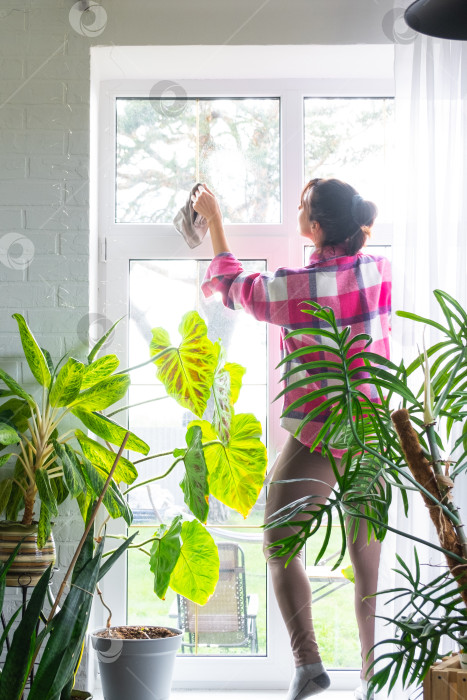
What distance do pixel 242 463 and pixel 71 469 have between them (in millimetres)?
479

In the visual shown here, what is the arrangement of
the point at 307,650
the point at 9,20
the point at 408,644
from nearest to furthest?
the point at 408,644 → the point at 307,650 → the point at 9,20

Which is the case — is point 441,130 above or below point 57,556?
above

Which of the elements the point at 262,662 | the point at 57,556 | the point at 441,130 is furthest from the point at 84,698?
the point at 441,130

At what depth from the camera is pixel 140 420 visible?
7.86 feet

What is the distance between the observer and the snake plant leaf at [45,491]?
1.72m

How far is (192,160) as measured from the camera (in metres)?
2.44

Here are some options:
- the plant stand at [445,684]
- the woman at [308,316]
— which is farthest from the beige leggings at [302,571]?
the plant stand at [445,684]

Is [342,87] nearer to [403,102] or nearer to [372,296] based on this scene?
[403,102]

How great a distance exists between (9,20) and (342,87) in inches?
40.8

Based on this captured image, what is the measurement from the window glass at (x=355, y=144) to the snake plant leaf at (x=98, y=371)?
0.98m

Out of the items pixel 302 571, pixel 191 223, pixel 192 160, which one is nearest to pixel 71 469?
pixel 302 571

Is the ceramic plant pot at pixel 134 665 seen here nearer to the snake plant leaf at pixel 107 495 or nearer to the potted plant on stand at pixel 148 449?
the potted plant on stand at pixel 148 449

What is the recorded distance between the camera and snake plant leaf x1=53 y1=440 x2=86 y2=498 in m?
1.73

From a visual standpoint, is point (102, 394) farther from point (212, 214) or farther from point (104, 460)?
point (212, 214)
